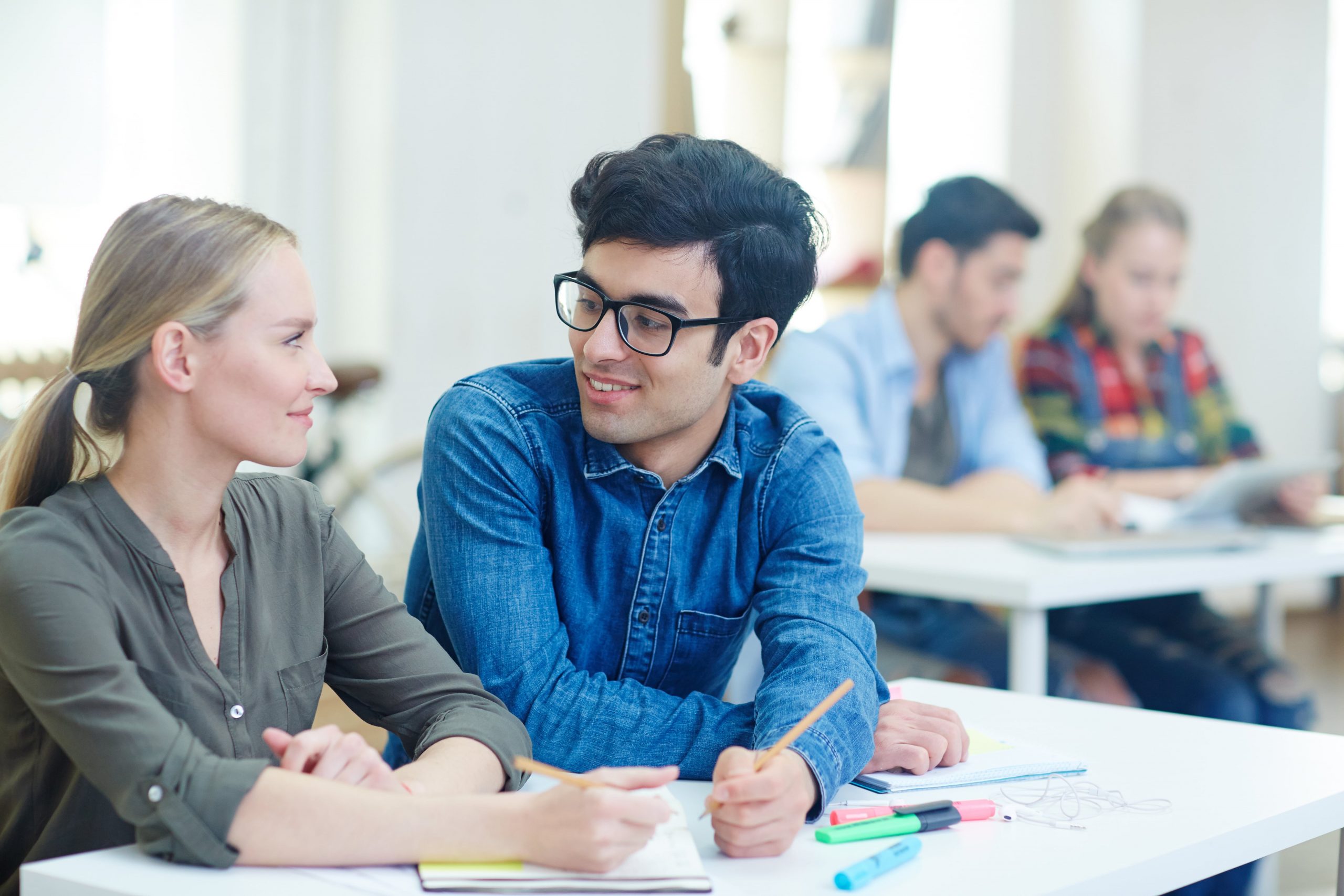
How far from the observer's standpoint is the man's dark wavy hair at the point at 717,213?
1.30 m

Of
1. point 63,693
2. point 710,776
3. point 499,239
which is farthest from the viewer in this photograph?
point 499,239

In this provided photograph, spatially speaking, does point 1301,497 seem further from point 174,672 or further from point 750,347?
point 174,672

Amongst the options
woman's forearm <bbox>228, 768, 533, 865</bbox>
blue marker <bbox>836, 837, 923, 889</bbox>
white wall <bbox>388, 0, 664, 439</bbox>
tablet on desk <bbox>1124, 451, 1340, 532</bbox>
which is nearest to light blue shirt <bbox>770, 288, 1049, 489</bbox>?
tablet on desk <bbox>1124, 451, 1340, 532</bbox>

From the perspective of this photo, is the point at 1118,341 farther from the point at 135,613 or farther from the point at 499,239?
the point at 135,613

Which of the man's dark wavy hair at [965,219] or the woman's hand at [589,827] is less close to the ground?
the man's dark wavy hair at [965,219]

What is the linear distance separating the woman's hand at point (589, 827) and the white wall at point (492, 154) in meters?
3.17

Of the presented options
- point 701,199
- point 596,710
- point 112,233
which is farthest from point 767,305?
point 112,233

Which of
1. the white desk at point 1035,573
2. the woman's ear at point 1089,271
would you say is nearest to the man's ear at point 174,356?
the white desk at point 1035,573

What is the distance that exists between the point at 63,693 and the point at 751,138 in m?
3.71

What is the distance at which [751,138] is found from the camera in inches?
170

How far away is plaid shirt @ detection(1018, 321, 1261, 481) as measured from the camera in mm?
3262

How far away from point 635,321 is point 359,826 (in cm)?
63

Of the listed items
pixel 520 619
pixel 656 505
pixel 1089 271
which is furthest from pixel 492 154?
pixel 520 619

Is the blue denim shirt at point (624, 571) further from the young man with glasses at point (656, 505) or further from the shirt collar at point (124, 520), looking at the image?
the shirt collar at point (124, 520)
